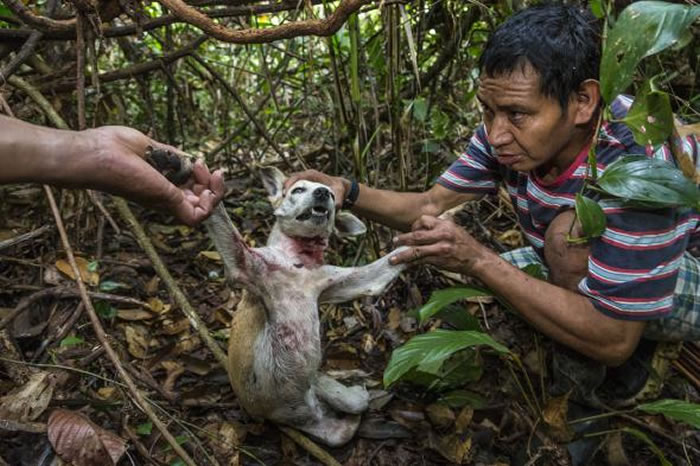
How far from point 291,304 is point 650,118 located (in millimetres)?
1646

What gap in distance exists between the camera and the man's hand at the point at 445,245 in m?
2.59

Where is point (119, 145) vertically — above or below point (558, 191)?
above

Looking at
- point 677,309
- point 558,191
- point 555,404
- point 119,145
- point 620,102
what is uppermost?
point 119,145

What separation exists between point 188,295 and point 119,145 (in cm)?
238

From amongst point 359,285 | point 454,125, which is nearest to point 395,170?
point 454,125

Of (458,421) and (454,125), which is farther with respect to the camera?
(454,125)

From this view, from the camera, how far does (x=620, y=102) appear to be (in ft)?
8.96

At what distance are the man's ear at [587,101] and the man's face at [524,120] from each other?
29 mm

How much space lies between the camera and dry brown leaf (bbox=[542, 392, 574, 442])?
8.48 ft

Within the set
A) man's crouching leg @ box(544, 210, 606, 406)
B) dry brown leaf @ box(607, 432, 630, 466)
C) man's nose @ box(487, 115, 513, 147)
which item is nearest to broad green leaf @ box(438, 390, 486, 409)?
man's crouching leg @ box(544, 210, 606, 406)

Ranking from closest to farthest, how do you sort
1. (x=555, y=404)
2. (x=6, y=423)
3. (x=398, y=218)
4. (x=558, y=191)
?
1. (x=6, y=423)
2. (x=555, y=404)
3. (x=558, y=191)
4. (x=398, y=218)

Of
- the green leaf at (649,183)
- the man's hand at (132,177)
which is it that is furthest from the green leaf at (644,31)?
the man's hand at (132,177)

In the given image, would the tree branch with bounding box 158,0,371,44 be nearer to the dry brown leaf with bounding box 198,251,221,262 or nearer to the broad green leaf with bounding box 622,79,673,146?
the broad green leaf with bounding box 622,79,673,146

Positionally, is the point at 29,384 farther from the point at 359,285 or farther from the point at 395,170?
the point at 395,170
